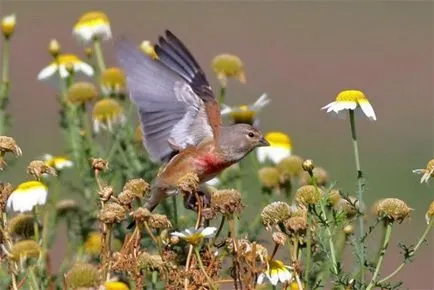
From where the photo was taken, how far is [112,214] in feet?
10.8

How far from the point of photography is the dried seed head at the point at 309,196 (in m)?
3.48

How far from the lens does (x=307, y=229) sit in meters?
3.30

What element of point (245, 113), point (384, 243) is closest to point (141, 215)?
point (384, 243)

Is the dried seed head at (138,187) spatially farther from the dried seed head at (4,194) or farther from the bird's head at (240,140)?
the bird's head at (240,140)

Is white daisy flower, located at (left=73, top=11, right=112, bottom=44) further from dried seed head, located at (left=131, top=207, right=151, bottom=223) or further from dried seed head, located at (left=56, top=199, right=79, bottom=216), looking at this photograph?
dried seed head, located at (left=131, top=207, right=151, bottom=223)

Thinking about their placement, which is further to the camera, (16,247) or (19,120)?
(19,120)

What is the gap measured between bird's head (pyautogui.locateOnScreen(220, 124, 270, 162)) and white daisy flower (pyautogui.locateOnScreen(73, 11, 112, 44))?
1.54 m

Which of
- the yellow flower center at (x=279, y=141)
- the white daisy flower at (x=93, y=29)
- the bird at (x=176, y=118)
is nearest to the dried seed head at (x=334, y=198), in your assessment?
the bird at (x=176, y=118)

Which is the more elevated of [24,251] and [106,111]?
[106,111]

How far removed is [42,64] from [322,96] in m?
4.06

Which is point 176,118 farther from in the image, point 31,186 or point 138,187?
point 138,187

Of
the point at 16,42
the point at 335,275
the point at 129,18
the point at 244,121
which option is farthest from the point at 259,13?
the point at 335,275

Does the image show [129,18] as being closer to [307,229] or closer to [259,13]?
[259,13]

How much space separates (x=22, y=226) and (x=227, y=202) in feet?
2.78
